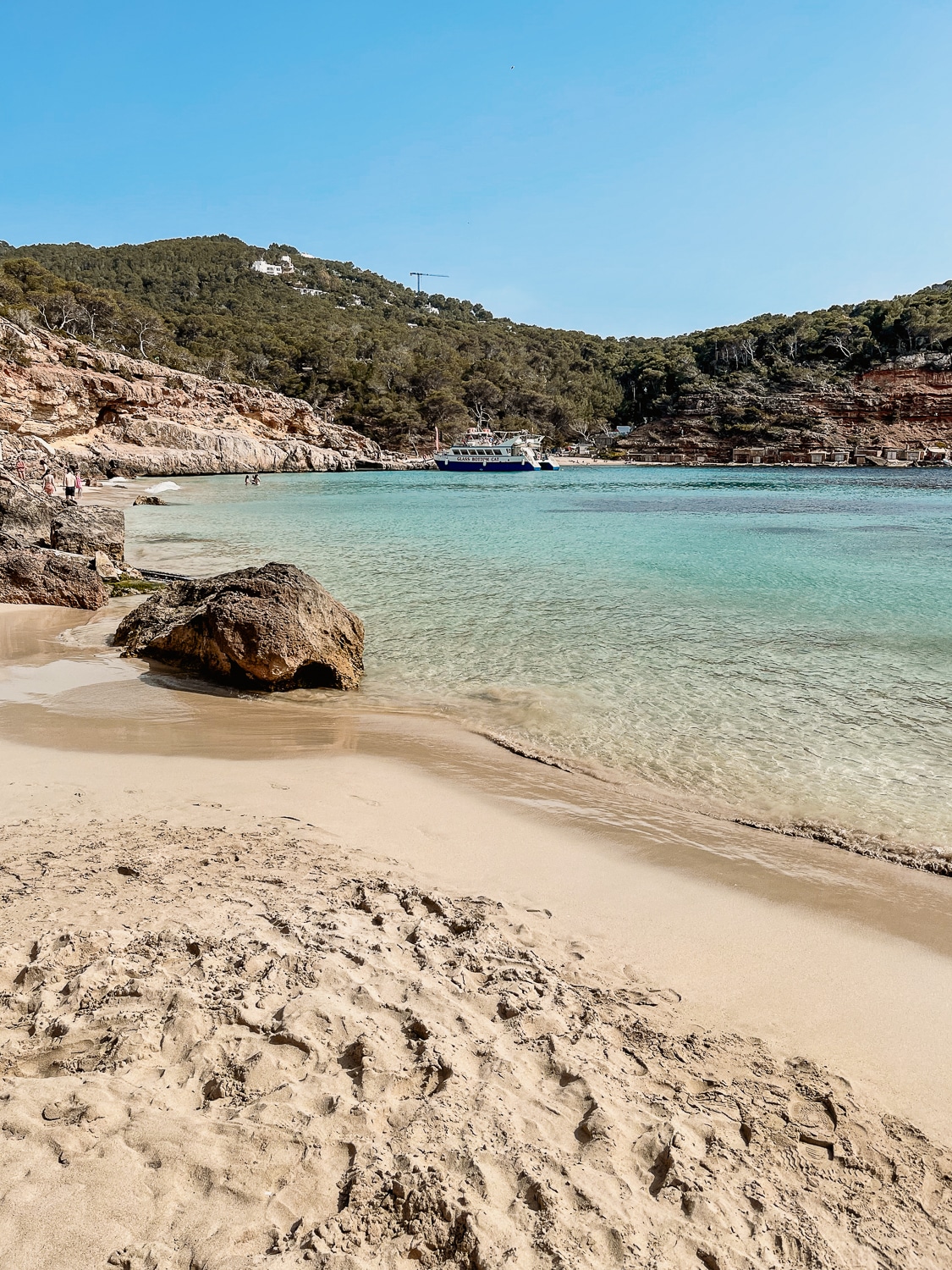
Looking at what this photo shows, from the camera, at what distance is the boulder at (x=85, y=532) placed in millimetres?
13203

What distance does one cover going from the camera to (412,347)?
370 ft

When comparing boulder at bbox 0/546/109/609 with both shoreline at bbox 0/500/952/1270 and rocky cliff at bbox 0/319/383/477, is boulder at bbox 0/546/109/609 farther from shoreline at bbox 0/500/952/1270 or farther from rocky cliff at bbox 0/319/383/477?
rocky cliff at bbox 0/319/383/477

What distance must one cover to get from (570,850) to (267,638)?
3.82m

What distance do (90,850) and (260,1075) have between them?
6.25 feet

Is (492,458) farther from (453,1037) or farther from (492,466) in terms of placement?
(453,1037)

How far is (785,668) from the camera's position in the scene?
7801mm

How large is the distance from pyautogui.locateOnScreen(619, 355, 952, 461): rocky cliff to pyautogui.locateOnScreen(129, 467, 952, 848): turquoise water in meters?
69.2

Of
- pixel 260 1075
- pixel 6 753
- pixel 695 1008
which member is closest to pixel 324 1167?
pixel 260 1075

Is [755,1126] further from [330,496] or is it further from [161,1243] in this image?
[330,496]

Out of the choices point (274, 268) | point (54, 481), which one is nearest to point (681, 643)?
point (54, 481)

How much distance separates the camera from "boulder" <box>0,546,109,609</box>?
10578 mm

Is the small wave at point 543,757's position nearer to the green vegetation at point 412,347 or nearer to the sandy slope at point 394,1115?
the sandy slope at point 394,1115

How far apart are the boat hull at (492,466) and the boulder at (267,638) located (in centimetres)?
7196

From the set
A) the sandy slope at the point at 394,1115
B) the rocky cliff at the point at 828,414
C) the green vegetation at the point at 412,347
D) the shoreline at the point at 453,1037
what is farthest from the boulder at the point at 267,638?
the rocky cliff at the point at 828,414
